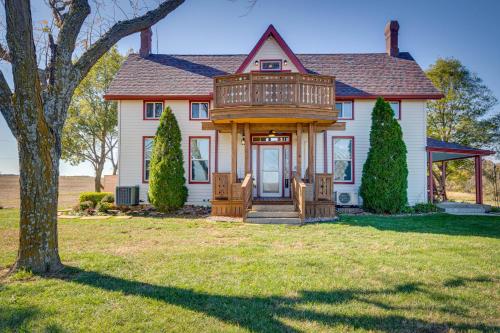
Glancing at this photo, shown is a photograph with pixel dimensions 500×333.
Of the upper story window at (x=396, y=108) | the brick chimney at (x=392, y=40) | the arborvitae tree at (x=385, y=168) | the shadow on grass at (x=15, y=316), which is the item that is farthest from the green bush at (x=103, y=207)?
the brick chimney at (x=392, y=40)

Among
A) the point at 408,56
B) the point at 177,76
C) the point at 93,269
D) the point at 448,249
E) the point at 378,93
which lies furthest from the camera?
the point at 408,56

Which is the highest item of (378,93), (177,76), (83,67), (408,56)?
(408,56)

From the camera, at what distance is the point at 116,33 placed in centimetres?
522

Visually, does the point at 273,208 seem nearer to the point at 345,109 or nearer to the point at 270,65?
the point at 345,109

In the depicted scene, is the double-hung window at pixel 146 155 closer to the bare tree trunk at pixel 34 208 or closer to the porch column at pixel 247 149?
the porch column at pixel 247 149

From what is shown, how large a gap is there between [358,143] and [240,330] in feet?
37.7

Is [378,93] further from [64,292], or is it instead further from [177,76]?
[64,292]

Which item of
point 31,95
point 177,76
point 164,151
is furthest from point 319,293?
point 177,76

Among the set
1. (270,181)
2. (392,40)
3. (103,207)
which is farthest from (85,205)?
(392,40)

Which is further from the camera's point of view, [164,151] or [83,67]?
[164,151]

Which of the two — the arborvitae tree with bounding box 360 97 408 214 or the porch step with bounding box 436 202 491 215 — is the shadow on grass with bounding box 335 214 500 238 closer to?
the arborvitae tree with bounding box 360 97 408 214

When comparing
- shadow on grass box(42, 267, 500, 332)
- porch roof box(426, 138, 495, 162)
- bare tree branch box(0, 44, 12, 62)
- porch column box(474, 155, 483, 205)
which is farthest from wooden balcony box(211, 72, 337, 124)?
porch column box(474, 155, 483, 205)

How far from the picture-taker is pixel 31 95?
14.4 ft

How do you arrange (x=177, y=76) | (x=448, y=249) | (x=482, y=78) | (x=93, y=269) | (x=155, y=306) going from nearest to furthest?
(x=155, y=306), (x=93, y=269), (x=448, y=249), (x=177, y=76), (x=482, y=78)
